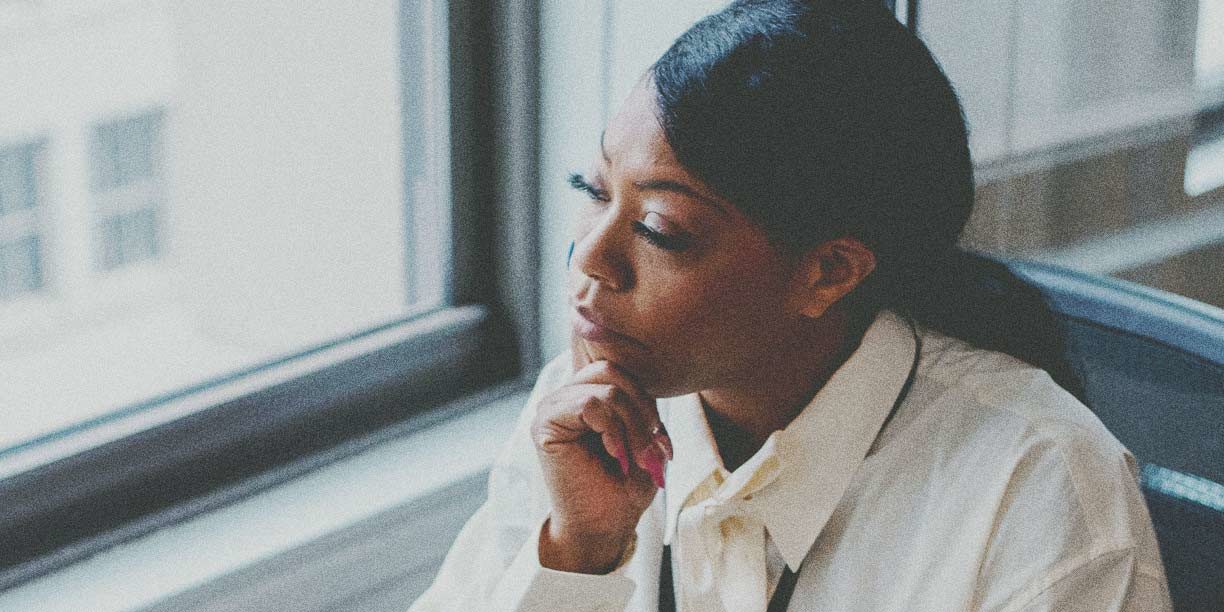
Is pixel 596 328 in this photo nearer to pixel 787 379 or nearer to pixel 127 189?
pixel 787 379

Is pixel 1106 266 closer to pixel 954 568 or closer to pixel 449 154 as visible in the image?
pixel 954 568

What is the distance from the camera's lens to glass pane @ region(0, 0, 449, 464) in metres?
1.49

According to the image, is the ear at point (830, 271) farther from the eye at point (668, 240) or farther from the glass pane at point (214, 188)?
the glass pane at point (214, 188)

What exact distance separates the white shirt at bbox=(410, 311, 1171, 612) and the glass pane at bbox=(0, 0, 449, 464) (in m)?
0.53

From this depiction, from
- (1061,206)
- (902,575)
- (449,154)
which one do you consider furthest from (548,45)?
(902,575)

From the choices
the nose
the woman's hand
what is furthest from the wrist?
the nose

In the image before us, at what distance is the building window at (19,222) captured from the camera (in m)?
1.45

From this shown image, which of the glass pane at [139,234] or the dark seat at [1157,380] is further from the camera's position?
the glass pane at [139,234]

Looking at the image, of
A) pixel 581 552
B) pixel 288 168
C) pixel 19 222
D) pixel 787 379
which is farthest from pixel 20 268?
pixel 787 379

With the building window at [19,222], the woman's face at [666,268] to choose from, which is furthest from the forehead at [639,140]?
the building window at [19,222]

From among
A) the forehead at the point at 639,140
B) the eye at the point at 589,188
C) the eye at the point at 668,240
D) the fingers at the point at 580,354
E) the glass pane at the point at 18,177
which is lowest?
the fingers at the point at 580,354

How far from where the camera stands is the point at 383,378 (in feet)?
5.62

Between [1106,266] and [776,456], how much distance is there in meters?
0.46

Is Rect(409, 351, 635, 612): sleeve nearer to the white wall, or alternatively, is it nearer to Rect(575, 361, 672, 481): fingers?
Rect(575, 361, 672, 481): fingers
